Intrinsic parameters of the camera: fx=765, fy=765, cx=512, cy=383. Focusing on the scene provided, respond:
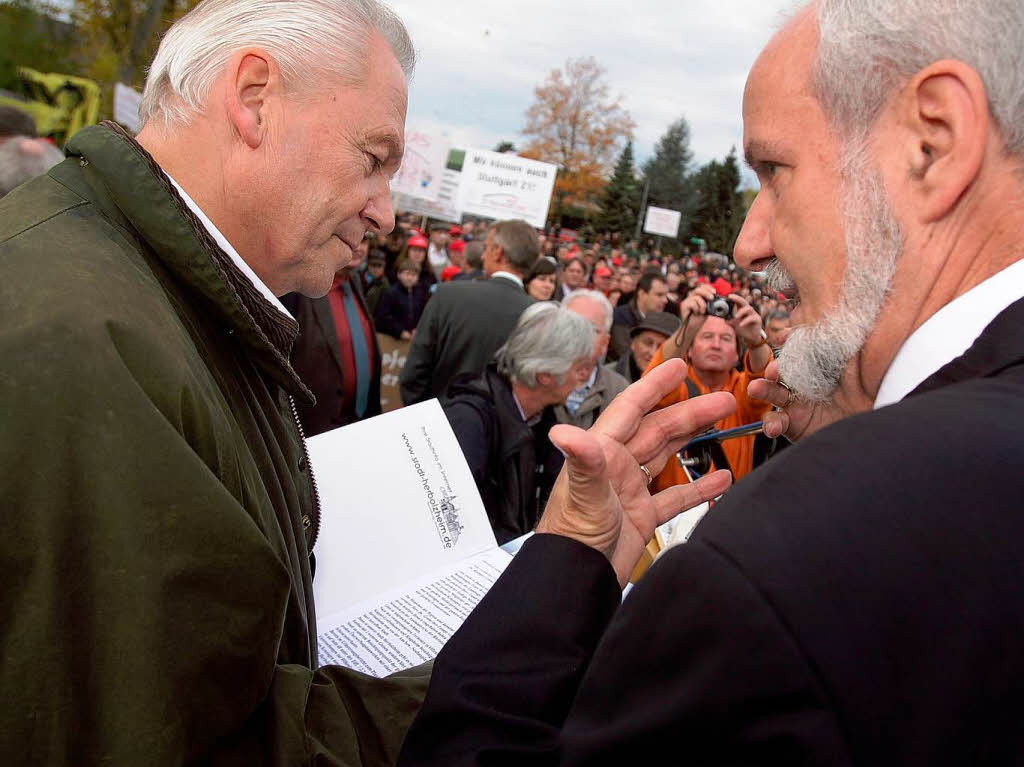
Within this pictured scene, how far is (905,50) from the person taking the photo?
0.97 meters

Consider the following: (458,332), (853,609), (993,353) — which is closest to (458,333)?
(458,332)

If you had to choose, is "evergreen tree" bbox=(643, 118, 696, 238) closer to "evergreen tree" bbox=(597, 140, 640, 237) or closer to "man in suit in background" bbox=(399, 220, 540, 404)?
"evergreen tree" bbox=(597, 140, 640, 237)

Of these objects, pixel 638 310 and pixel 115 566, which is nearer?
pixel 115 566

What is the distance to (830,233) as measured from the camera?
1040mm

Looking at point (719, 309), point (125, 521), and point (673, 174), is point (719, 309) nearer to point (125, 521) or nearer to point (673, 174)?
point (125, 521)

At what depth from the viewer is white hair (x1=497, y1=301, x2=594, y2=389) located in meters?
3.20

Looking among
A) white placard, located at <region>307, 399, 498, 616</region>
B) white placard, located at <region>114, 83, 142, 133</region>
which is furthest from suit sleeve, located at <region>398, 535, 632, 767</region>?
white placard, located at <region>114, 83, 142, 133</region>

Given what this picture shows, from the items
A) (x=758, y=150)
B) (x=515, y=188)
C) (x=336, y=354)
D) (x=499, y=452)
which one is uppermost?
(x=515, y=188)

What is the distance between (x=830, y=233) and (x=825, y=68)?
0.22 metres

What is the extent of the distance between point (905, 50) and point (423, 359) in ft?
13.1

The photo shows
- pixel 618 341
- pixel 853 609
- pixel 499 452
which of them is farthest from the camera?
pixel 618 341

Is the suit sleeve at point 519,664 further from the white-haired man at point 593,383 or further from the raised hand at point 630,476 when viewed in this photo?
the white-haired man at point 593,383

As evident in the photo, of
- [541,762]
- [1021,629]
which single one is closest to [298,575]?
[541,762]

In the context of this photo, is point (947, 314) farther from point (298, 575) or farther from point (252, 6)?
point (252, 6)
